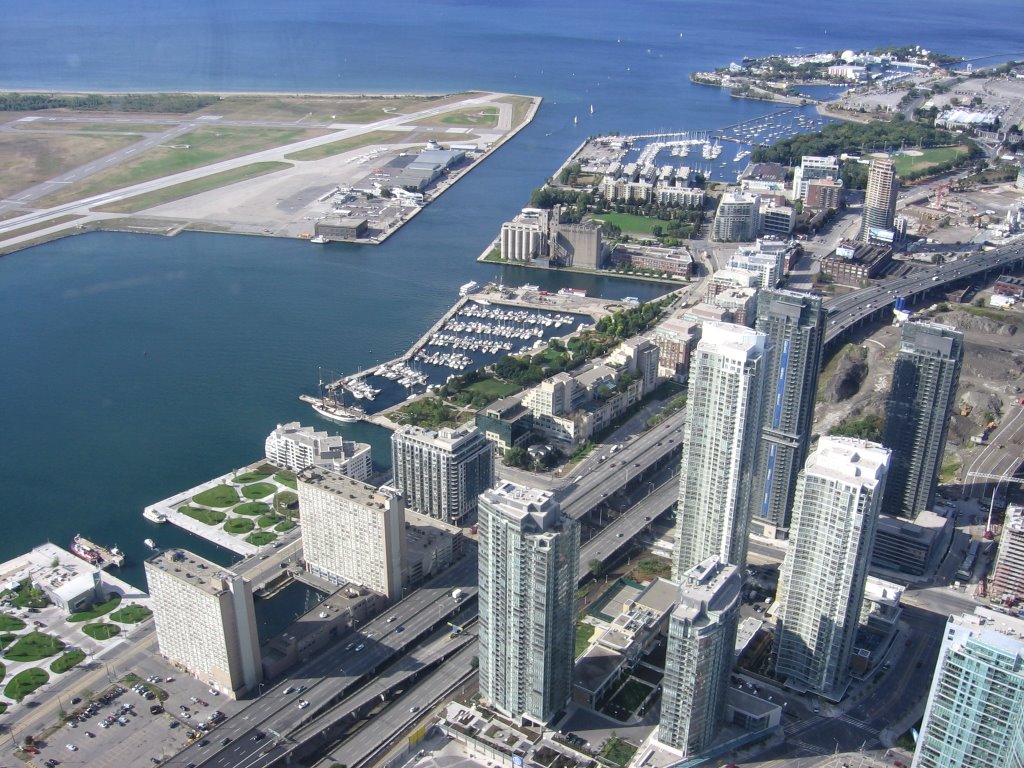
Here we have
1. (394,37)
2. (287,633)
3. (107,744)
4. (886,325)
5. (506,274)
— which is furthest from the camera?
(394,37)

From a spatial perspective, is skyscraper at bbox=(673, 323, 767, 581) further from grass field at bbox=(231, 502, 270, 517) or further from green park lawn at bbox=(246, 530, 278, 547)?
grass field at bbox=(231, 502, 270, 517)

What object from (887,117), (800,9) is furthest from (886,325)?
(800,9)

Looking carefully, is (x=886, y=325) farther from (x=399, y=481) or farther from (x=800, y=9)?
(x=800, y=9)

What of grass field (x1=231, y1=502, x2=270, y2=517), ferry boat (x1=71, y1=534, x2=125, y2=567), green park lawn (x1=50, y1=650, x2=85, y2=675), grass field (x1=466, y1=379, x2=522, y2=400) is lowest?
green park lawn (x1=50, y1=650, x2=85, y2=675)

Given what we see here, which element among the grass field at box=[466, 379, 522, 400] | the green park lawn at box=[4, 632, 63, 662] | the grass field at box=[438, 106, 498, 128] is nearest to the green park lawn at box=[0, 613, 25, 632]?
the green park lawn at box=[4, 632, 63, 662]

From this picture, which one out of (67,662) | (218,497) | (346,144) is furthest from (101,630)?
(346,144)

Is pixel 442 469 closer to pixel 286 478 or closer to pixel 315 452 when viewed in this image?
pixel 315 452

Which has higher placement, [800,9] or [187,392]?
[800,9]
